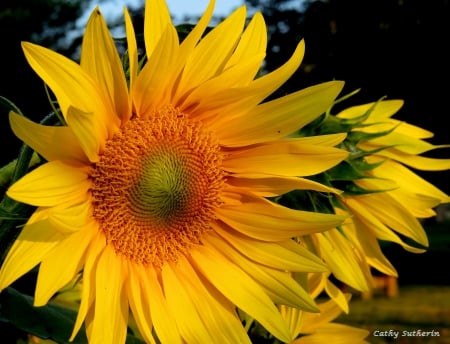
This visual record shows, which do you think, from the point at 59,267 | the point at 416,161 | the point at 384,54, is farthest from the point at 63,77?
the point at 384,54

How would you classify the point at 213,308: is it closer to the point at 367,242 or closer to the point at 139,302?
the point at 139,302

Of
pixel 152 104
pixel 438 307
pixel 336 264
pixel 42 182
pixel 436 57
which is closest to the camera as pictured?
pixel 42 182

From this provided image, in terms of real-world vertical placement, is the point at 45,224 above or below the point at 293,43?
below

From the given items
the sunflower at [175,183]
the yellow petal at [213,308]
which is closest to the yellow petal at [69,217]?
the sunflower at [175,183]

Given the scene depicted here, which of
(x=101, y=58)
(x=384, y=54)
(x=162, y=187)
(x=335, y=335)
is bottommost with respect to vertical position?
(x=335, y=335)

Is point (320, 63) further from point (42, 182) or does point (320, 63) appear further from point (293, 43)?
point (42, 182)

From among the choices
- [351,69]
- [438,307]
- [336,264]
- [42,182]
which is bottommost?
[438,307]

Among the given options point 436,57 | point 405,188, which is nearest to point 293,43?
point 436,57
